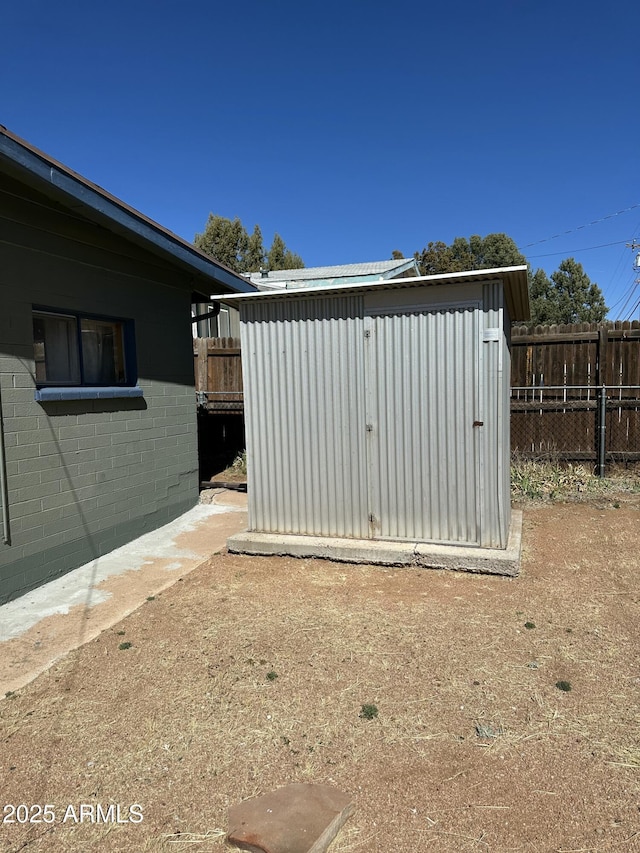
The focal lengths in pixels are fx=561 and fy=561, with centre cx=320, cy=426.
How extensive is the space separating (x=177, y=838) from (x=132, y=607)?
7.72 ft

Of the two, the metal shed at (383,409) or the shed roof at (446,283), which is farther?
the metal shed at (383,409)

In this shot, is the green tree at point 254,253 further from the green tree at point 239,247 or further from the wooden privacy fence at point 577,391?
the wooden privacy fence at point 577,391

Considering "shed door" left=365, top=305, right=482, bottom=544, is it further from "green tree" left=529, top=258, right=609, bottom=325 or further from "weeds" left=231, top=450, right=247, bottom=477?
"green tree" left=529, top=258, right=609, bottom=325

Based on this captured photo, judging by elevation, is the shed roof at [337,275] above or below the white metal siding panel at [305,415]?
above

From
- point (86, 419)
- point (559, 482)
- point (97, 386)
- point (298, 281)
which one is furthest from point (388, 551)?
point (298, 281)

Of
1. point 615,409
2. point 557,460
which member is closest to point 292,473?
point 557,460

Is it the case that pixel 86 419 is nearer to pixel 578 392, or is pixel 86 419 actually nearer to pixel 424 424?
pixel 424 424

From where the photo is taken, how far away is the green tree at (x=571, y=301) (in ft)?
91.7

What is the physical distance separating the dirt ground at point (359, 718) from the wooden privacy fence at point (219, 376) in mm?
5858

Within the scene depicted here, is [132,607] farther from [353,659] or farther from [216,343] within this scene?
[216,343]

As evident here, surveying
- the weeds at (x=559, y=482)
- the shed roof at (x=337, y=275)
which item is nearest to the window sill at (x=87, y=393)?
the weeds at (x=559, y=482)

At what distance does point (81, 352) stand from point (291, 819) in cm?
447

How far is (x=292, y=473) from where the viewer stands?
5.44 metres

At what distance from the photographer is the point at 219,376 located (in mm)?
10250
